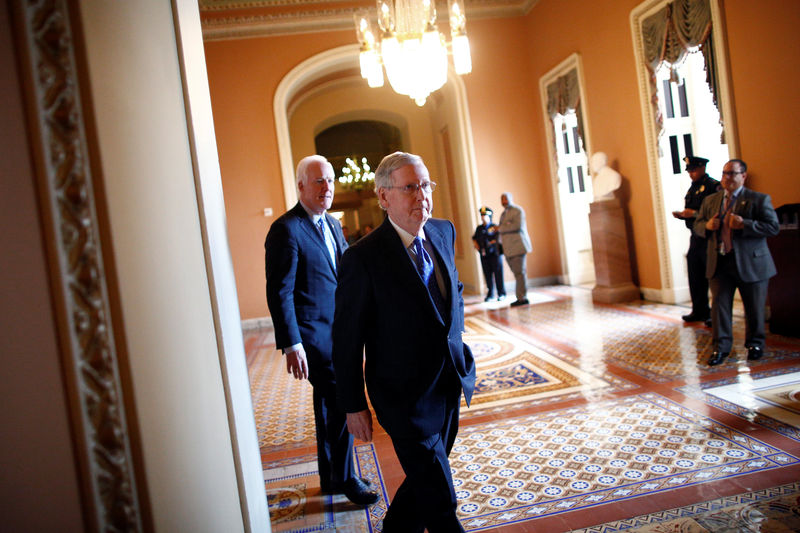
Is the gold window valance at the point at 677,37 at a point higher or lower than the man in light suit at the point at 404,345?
higher

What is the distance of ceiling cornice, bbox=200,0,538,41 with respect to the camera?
31.7 feet

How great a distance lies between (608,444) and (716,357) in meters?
1.82

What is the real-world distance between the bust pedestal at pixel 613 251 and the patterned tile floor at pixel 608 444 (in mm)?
2240

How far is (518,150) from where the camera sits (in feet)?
35.0

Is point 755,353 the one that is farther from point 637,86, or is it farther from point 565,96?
point 565,96

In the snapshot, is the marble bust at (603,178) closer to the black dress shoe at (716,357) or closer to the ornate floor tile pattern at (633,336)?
the ornate floor tile pattern at (633,336)

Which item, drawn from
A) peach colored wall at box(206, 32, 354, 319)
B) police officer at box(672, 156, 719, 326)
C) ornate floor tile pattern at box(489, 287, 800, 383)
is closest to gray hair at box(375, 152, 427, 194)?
ornate floor tile pattern at box(489, 287, 800, 383)

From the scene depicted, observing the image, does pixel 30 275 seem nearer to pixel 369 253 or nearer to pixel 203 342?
pixel 203 342

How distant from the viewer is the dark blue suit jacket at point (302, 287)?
8.28 ft

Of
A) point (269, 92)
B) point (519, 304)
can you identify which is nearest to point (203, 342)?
point (519, 304)

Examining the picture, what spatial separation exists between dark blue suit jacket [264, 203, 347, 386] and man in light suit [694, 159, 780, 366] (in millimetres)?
3359

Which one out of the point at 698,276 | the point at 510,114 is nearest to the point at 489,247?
the point at 510,114

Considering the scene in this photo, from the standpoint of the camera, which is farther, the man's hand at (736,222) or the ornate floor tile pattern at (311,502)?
the man's hand at (736,222)

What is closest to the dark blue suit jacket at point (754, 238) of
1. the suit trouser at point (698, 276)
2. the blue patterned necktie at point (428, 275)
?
the suit trouser at point (698, 276)
